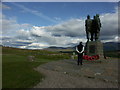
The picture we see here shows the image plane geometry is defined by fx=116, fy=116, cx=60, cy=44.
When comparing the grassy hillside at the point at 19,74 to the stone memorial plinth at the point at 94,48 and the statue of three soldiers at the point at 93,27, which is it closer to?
the stone memorial plinth at the point at 94,48

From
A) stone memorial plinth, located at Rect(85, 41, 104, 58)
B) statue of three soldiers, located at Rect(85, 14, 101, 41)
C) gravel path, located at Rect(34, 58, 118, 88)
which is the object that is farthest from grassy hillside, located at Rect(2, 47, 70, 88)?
statue of three soldiers, located at Rect(85, 14, 101, 41)

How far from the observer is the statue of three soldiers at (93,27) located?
18.4m

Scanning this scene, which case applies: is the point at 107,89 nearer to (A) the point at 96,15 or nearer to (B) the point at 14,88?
(B) the point at 14,88

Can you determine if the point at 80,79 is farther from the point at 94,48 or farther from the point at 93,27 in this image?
the point at 93,27

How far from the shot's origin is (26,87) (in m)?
5.43

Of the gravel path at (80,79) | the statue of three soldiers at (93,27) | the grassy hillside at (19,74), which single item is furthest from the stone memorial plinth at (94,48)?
the gravel path at (80,79)

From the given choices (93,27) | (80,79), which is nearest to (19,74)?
(80,79)

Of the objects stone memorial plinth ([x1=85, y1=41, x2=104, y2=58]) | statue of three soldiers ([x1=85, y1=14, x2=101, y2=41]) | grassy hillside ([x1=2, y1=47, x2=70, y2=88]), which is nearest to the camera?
grassy hillside ([x1=2, y1=47, x2=70, y2=88])

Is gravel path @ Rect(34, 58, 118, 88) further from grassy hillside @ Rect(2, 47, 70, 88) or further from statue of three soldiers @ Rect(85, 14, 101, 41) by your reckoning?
statue of three soldiers @ Rect(85, 14, 101, 41)

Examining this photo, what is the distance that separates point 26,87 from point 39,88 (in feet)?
2.00

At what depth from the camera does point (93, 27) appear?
19.2 m

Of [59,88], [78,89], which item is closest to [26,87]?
[59,88]

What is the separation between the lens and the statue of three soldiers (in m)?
18.4

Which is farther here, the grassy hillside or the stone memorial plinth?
the stone memorial plinth
